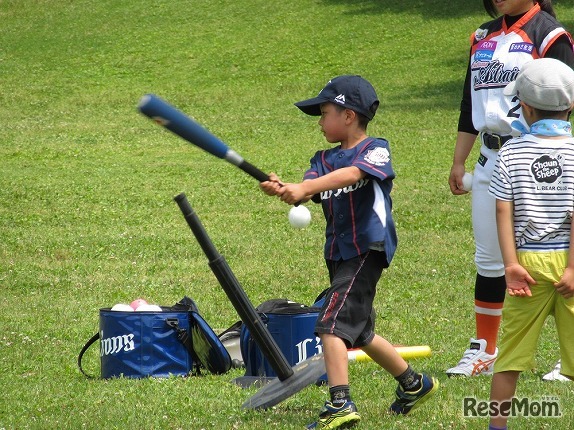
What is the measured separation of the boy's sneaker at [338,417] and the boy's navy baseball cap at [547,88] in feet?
5.03

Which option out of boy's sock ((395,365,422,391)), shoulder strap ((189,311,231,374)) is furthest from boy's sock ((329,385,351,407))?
shoulder strap ((189,311,231,374))

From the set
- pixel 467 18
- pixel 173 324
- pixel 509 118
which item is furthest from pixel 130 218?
pixel 467 18

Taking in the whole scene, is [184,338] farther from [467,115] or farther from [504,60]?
[504,60]

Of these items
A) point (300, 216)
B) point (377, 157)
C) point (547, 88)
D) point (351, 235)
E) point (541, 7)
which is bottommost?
point (351, 235)

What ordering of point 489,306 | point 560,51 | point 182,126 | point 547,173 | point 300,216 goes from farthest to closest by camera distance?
point 489,306 → point 560,51 → point 300,216 → point 182,126 → point 547,173

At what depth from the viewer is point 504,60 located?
520 cm

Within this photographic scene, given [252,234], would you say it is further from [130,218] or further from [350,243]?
[350,243]

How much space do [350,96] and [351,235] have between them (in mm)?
649

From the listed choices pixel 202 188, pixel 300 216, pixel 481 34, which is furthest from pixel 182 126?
pixel 202 188

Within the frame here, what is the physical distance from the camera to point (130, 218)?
451 inches

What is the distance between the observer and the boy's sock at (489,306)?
5559 mm

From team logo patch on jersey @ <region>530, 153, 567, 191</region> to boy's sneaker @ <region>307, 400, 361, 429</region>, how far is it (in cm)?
129

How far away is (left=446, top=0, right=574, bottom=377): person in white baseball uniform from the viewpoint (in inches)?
203

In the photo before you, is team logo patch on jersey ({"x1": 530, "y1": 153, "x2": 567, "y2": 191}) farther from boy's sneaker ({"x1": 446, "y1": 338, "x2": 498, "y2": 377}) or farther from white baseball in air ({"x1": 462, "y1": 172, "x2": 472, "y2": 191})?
boy's sneaker ({"x1": 446, "y1": 338, "x2": 498, "y2": 377})
